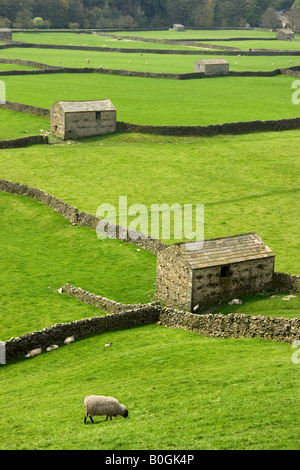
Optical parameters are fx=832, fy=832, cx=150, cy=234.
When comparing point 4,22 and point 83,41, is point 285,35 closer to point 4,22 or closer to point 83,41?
point 83,41

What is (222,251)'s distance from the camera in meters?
37.7

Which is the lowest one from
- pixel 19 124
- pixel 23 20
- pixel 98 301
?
pixel 98 301

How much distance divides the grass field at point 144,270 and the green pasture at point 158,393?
2.6 inches

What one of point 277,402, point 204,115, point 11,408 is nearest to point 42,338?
point 11,408

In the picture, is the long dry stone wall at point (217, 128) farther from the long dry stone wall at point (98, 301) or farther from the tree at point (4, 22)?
the tree at point (4, 22)

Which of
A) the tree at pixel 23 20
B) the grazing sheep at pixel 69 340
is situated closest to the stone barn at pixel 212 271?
the grazing sheep at pixel 69 340

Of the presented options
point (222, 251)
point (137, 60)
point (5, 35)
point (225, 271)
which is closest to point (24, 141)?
point (222, 251)

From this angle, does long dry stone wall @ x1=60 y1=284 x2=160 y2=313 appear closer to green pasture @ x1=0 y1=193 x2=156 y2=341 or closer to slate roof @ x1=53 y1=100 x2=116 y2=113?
green pasture @ x1=0 y1=193 x2=156 y2=341

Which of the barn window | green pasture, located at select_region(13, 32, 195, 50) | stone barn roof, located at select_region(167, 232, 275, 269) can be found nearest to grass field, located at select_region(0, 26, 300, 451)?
the barn window

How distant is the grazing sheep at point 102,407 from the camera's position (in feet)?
77.9

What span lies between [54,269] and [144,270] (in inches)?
192

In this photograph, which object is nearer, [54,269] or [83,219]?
[54,269]

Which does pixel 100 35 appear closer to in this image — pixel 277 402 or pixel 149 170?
pixel 149 170

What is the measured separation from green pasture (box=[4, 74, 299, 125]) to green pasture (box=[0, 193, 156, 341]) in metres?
30.5
